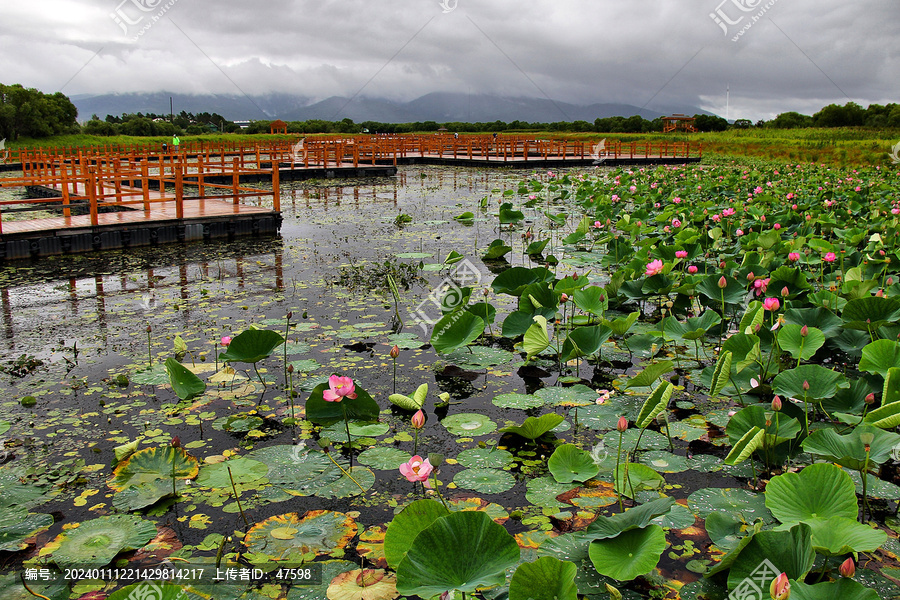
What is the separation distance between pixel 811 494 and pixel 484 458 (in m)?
1.02

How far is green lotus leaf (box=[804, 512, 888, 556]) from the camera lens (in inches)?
47.5

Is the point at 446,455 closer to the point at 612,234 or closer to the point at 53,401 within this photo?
the point at 53,401

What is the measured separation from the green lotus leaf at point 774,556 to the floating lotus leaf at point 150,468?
1.64 meters

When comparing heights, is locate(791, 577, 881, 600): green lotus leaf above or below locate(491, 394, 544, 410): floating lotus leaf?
above

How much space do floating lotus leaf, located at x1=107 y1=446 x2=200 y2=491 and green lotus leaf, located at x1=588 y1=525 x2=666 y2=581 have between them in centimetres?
134

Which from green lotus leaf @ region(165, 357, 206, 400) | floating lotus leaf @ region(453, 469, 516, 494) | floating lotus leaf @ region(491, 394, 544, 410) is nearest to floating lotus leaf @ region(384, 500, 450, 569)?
floating lotus leaf @ region(453, 469, 516, 494)

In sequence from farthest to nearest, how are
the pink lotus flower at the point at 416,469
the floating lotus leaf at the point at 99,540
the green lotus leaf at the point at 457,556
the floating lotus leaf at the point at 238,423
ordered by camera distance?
the floating lotus leaf at the point at 238,423, the floating lotus leaf at the point at 99,540, the pink lotus flower at the point at 416,469, the green lotus leaf at the point at 457,556

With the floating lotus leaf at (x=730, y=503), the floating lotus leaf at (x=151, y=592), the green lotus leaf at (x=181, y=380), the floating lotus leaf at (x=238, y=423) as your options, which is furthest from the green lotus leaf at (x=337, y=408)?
the floating lotus leaf at (x=730, y=503)

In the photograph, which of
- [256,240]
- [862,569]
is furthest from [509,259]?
[862,569]

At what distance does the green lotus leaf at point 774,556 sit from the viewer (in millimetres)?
1223

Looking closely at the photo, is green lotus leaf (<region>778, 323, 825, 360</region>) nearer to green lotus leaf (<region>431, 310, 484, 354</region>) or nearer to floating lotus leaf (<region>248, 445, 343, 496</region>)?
green lotus leaf (<region>431, 310, 484, 354</region>)

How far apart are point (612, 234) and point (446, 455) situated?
3768 millimetres

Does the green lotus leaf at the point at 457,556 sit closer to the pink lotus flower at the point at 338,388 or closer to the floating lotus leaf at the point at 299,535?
the floating lotus leaf at the point at 299,535

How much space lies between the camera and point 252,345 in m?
2.61
